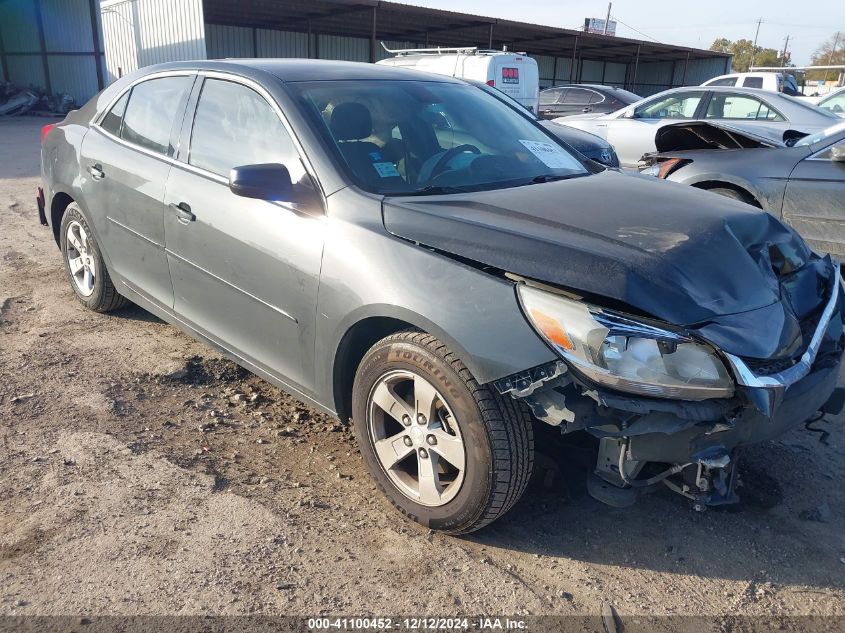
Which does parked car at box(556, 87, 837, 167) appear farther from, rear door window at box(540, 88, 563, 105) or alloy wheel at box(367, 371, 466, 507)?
alloy wheel at box(367, 371, 466, 507)

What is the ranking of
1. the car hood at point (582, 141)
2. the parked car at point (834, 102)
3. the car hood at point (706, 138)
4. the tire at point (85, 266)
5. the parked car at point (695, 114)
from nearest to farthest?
the tire at point (85, 266)
the car hood at point (706, 138)
the car hood at point (582, 141)
the parked car at point (695, 114)
the parked car at point (834, 102)

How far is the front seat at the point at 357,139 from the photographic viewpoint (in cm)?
293

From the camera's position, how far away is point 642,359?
7.07 ft

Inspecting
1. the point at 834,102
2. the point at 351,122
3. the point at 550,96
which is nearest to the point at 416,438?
the point at 351,122

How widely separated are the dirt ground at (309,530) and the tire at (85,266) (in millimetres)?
945

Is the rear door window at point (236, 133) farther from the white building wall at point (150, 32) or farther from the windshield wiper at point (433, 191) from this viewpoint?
the white building wall at point (150, 32)

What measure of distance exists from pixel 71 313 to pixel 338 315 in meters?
2.99

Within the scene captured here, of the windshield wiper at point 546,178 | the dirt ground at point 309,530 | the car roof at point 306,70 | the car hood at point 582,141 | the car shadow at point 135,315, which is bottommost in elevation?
the car shadow at point 135,315

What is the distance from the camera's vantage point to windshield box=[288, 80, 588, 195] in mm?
3000

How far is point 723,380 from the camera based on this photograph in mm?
2150

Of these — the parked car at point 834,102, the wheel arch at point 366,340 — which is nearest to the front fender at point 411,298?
the wheel arch at point 366,340

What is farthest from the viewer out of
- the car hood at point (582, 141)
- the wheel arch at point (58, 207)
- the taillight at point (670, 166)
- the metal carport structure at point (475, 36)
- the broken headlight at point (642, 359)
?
the metal carport structure at point (475, 36)

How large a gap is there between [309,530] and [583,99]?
13.6 m

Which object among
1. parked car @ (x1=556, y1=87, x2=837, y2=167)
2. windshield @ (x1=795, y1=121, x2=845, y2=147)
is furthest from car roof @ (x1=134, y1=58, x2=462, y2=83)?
parked car @ (x1=556, y1=87, x2=837, y2=167)
